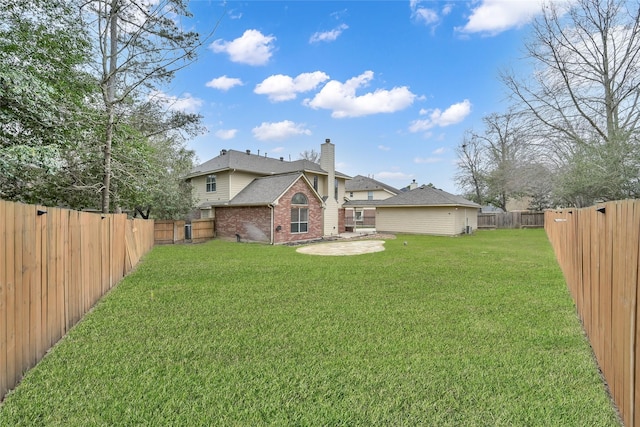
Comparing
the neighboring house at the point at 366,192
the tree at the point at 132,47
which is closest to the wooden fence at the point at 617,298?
the tree at the point at 132,47

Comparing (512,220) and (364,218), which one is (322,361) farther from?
(512,220)

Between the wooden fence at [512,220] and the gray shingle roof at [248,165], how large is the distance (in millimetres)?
14127

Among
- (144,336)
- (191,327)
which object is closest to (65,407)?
(144,336)

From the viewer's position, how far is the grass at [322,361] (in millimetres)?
2486

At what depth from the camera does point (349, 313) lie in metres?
4.89

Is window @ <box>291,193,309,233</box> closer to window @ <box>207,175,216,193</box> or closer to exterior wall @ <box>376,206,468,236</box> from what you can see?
window @ <box>207,175,216,193</box>

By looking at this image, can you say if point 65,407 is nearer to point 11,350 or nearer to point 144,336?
point 11,350

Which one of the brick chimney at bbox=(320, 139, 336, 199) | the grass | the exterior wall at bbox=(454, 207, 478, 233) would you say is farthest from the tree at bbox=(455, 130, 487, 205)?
the grass

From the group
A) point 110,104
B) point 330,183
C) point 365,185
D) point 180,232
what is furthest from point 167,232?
point 365,185

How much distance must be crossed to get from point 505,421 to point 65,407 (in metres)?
3.43

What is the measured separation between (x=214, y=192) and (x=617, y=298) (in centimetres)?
1915

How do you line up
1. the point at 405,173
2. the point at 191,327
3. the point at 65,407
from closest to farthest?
the point at 65,407
the point at 191,327
the point at 405,173

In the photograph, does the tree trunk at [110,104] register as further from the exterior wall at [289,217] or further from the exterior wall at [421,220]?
the exterior wall at [421,220]

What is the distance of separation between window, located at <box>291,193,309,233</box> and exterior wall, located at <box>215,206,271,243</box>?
5.31 feet
